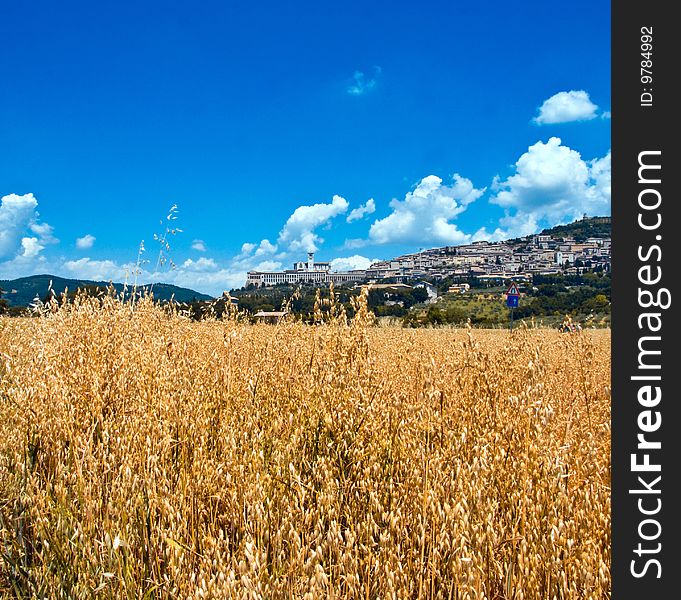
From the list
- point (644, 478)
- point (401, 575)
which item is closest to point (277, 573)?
point (401, 575)

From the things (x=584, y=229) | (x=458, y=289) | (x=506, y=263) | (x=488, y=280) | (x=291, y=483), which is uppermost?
(x=584, y=229)

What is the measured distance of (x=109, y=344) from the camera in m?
3.52

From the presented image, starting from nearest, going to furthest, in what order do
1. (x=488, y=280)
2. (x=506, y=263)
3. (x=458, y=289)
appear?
(x=458, y=289)
(x=488, y=280)
(x=506, y=263)

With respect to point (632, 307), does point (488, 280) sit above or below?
above

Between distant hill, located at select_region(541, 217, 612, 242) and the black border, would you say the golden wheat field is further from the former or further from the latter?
distant hill, located at select_region(541, 217, 612, 242)

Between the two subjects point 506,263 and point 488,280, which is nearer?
point 488,280

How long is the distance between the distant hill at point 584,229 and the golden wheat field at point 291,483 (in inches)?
6861

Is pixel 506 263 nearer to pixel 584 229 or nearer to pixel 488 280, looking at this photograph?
pixel 584 229

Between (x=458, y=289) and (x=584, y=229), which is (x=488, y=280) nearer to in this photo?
(x=458, y=289)

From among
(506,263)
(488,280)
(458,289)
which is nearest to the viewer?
(458,289)

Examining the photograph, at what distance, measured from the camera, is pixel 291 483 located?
2.17 metres

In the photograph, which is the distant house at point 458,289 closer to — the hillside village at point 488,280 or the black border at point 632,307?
the hillside village at point 488,280

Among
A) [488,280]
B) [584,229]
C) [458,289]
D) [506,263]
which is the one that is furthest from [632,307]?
[584,229]

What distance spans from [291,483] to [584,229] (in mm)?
186313
